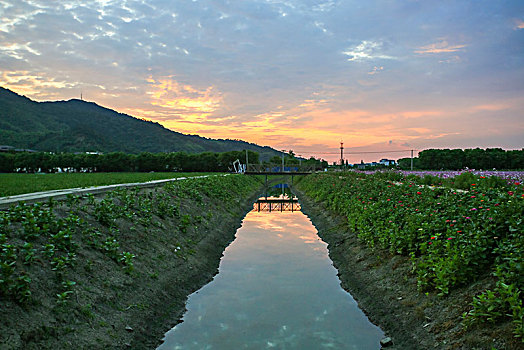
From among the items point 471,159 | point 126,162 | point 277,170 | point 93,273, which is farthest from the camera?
point 126,162

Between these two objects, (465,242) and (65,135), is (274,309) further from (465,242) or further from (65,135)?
(65,135)

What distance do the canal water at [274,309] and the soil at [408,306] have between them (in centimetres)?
46

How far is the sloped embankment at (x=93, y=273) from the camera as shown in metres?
6.01

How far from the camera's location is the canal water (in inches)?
316

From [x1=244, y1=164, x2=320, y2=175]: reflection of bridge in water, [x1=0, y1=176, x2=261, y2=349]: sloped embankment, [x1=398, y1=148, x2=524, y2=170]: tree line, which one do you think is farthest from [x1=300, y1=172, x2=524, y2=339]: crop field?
[x1=398, y1=148, x2=524, y2=170]: tree line

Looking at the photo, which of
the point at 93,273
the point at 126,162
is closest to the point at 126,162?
the point at 126,162

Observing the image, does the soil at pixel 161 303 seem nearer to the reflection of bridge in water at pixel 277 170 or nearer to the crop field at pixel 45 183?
the crop field at pixel 45 183

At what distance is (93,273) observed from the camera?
324 inches

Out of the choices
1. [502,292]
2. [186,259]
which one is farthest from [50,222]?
[502,292]

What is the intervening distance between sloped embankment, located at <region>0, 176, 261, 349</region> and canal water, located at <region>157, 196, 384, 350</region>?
705 millimetres

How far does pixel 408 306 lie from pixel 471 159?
63.1 m

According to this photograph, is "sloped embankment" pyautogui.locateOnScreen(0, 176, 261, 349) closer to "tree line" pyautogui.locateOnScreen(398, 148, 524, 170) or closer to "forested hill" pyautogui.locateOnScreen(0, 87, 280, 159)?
"tree line" pyautogui.locateOnScreen(398, 148, 524, 170)

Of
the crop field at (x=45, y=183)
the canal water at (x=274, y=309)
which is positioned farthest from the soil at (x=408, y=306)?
the crop field at (x=45, y=183)

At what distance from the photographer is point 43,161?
7700 cm
